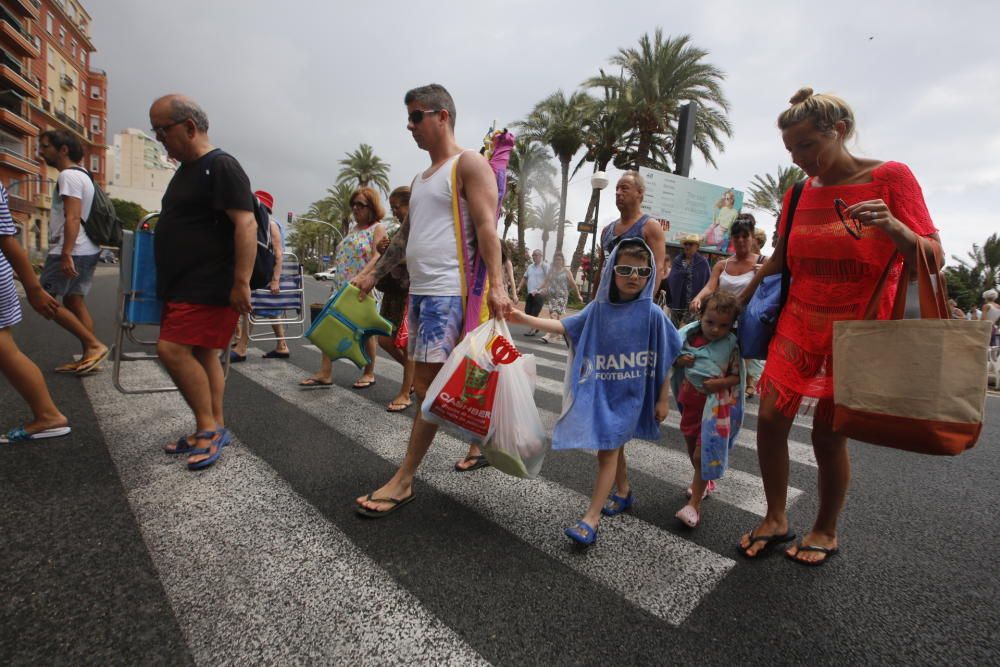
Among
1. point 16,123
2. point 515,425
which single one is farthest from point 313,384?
point 16,123

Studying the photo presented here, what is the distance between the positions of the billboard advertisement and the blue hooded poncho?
18.9 m

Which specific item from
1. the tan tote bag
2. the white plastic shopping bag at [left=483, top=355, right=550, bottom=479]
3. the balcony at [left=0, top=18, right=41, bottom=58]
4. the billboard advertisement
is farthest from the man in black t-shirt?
the balcony at [left=0, top=18, right=41, bottom=58]

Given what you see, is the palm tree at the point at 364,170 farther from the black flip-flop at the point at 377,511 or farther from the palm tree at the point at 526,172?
the black flip-flop at the point at 377,511

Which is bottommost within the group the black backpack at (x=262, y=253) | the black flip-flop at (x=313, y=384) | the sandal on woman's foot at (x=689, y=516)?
the black flip-flop at (x=313, y=384)

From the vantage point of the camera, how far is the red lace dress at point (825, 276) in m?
1.83

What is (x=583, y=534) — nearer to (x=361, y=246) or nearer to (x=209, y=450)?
(x=209, y=450)

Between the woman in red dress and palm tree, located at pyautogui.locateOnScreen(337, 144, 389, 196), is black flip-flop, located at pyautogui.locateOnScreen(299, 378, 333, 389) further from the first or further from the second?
palm tree, located at pyautogui.locateOnScreen(337, 144, 389, 196)

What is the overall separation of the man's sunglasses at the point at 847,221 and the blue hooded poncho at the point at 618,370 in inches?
29.3

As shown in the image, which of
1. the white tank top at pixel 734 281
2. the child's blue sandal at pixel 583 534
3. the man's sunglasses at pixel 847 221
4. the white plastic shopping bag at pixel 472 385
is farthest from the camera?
the white tank top at pixel 734 281

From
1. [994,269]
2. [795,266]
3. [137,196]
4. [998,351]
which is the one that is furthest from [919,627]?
[137,196]

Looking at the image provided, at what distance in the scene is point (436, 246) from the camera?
7.99 feet

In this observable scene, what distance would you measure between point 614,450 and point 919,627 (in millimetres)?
1206

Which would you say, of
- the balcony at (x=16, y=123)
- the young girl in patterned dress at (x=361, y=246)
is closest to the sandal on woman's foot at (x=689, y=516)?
the young girl in patterned dress at (x=361, y=246)

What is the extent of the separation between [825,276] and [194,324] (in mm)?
3137
